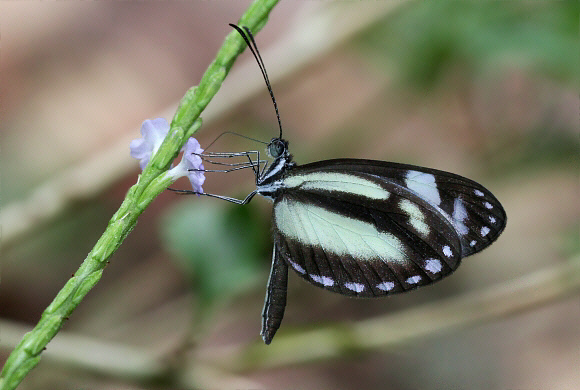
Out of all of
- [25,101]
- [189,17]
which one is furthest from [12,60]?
[189,17]

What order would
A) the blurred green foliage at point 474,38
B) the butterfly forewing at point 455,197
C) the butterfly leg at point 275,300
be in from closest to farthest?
the butterfly leg at point 275,300 < the butterfly forewing at point 455,197 < the blurred green foliage at point 474,38

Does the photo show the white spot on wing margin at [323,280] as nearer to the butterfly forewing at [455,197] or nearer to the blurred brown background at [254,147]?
the butterfly forewing at [455,197]

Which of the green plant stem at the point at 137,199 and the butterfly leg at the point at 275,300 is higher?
the green plant stem at the point at 137,199

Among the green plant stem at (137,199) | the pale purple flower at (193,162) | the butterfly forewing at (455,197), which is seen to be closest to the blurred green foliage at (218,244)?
the butterfly forewing at (455,197)

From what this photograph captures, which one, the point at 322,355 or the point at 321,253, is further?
the point at 322,355

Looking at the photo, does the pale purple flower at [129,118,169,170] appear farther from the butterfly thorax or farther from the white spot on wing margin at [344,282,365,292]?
the white spot on wing margin at [344,282,365,292]

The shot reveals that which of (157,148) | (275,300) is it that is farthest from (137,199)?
(275,300)

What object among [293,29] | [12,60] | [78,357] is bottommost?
[78,357]

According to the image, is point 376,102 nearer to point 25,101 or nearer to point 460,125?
point 460,125
